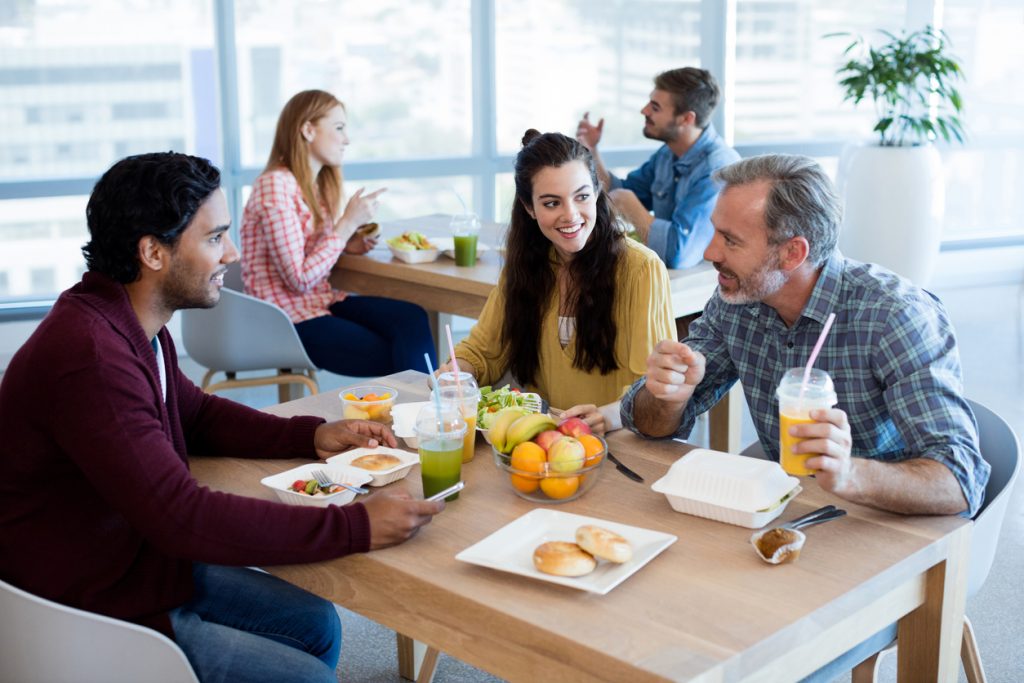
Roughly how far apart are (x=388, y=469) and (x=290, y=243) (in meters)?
1.93

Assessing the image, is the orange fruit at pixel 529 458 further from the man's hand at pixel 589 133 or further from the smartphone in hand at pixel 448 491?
the man's hand at pixel 589 133

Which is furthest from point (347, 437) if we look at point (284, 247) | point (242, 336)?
point (284, 247)

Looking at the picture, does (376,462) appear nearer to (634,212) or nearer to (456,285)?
(456,285)

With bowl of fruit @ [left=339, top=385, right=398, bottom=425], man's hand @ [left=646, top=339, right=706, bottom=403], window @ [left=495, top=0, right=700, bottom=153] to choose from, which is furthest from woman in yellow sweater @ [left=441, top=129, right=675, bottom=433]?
window @ [left=495, top=0, right=700, bottom=153]

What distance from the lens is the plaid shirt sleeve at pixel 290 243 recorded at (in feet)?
12.0

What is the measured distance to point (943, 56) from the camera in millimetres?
6203

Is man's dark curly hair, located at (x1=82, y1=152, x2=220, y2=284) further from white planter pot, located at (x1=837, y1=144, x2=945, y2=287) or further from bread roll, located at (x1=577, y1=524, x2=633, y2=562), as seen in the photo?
white planter pot, located at (x1=837, y1=144, x2=945, y2=287)

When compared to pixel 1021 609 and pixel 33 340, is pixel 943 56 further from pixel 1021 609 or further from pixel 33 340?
pixel 33 340

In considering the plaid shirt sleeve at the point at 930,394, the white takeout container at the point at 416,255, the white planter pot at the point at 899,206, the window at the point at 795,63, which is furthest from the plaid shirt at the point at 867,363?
the window at the point at 795,63

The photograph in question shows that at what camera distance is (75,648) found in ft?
4.97

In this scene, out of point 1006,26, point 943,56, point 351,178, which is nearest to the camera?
point 351,178

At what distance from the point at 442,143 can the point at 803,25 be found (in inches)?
86.4

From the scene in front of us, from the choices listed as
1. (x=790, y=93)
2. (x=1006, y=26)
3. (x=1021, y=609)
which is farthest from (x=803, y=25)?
(x=1021, y=609)

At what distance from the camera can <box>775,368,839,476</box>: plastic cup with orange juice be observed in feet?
5.30
